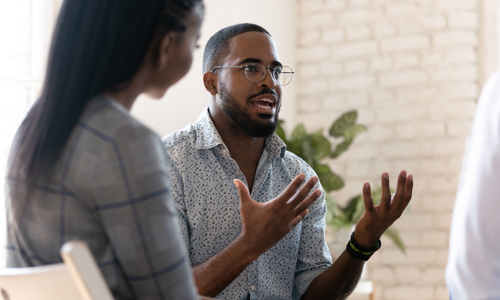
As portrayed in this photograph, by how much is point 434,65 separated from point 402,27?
1.05 feet

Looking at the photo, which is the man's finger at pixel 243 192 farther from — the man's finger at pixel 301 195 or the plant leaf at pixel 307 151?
the plant leaf at pixel 307 151

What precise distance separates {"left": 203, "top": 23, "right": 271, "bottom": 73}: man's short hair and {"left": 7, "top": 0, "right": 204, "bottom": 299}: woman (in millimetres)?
996

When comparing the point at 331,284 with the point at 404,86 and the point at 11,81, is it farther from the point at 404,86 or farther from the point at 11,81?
the point at 404,86

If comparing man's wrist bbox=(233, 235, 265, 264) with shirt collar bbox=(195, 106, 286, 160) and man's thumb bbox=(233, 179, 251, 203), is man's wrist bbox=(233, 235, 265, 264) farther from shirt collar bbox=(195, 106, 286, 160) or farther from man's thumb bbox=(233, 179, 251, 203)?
shirt collar bbox=(195, 106, 286, 160)

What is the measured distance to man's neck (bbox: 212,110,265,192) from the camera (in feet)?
5.18

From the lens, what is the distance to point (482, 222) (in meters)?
0.77

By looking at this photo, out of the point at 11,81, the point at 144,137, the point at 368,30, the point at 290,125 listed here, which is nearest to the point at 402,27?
the point at 368,30

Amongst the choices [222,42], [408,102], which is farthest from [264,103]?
[408,102]

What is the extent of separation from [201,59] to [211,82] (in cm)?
82

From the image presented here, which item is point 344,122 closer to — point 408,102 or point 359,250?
point 408,102

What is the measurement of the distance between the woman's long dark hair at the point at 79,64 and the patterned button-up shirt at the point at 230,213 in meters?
0.78

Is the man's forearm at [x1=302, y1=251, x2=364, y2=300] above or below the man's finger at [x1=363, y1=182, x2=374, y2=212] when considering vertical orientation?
below

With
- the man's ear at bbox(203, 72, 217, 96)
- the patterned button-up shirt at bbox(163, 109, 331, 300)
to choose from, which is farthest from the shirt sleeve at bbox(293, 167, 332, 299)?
the man's ear at bbox(203, 72, 217, 96)

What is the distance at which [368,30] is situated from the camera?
3.18 meters
